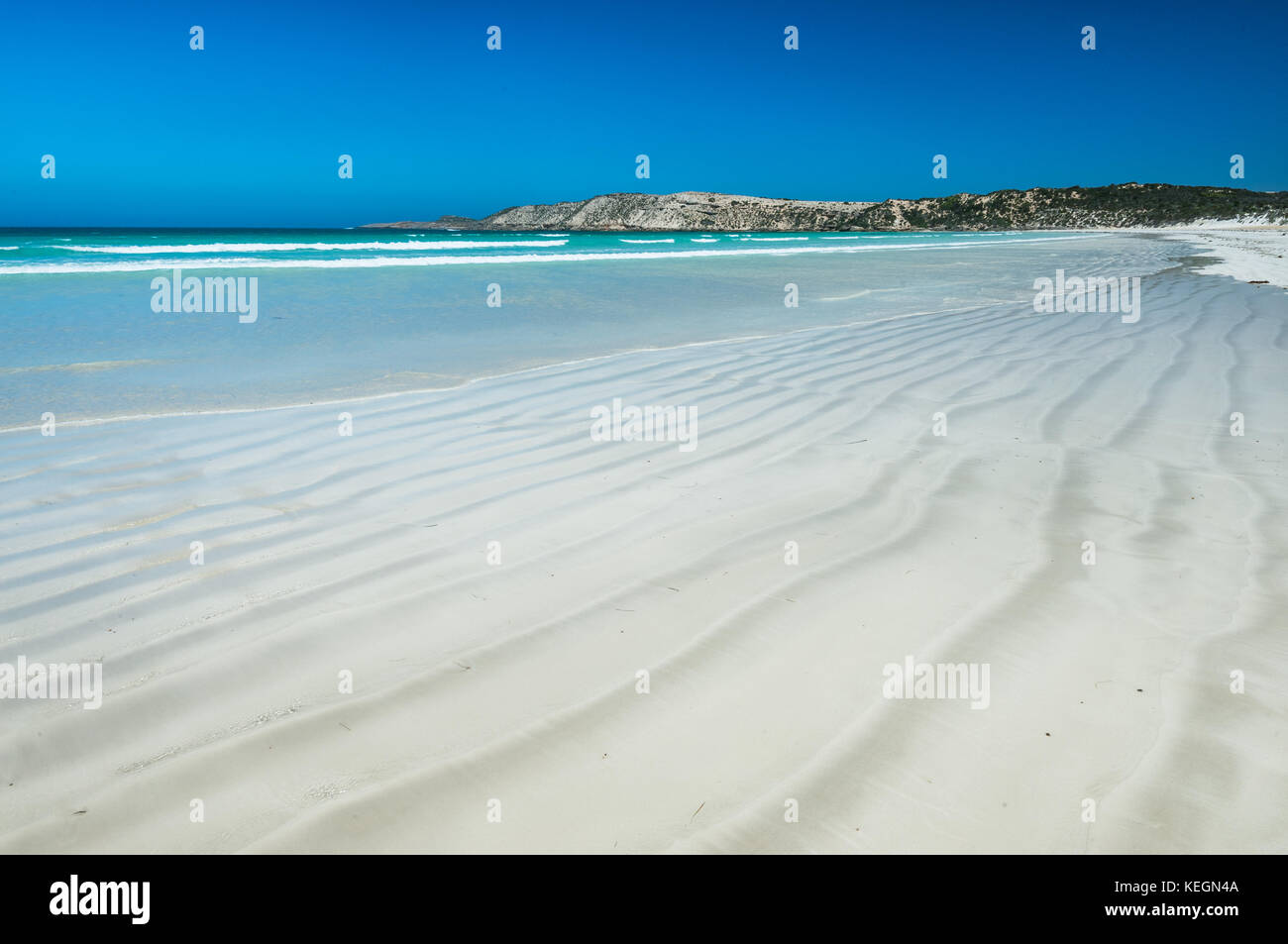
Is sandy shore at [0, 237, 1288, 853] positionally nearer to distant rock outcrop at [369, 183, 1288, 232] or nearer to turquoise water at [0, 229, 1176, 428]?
turquoise water at [0, 229, 1176, 428]

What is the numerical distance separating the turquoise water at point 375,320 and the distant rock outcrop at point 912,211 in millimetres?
64061

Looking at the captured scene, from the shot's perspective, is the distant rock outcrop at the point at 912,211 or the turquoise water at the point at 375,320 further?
the distant rock outcrop at the point at 912,211

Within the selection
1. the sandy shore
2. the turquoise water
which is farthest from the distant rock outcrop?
the sandy shore

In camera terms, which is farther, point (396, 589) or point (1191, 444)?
point (1191, 444)

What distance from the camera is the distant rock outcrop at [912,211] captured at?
76.8 meters

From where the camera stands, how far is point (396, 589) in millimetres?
2438

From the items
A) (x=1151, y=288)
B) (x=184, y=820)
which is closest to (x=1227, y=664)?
(x=184, y=820)

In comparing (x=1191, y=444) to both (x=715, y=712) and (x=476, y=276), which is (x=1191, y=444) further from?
(x=476, y=276)

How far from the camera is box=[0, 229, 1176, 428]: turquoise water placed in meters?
5.43

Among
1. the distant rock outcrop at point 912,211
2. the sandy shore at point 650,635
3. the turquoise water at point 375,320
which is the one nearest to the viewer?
the sandy shore at point 650,635

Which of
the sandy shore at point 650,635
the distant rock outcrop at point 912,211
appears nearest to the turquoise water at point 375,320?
the sandy shore at point 650,635

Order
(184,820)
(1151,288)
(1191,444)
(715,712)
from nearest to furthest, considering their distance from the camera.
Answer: (184,820) → (715,712) → (1191,444) → (1151,288)

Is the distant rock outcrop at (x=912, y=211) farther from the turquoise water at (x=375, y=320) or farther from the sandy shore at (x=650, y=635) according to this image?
the sandy shore at (x=650, y=635)
